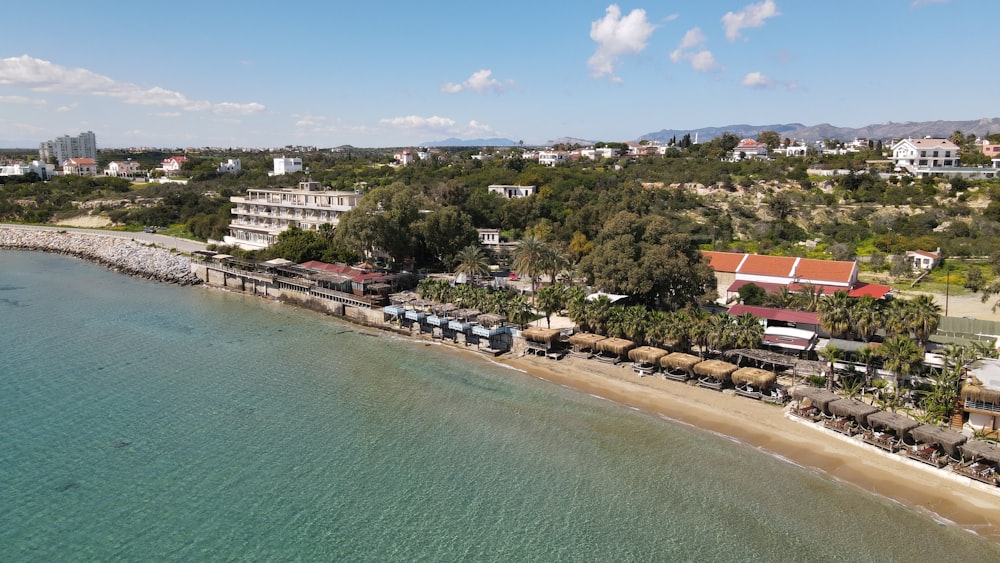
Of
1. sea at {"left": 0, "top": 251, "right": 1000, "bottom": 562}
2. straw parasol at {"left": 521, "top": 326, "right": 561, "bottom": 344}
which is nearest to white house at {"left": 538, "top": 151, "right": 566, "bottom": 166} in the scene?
straw parasol at {"left": 521, "top": 326, "right": 561, "bottom": 344}

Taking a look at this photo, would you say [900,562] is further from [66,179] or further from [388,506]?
[66,179]

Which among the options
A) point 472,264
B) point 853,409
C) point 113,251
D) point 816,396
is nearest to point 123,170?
point 113,251

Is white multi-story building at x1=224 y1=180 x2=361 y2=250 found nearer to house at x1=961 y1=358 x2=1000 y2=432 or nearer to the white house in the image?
house at x1=961 y1=358 x2=1000 y2=432

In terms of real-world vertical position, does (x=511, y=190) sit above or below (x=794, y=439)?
above

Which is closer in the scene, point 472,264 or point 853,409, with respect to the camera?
point 853,409

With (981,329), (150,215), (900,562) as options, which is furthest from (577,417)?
(150,215)

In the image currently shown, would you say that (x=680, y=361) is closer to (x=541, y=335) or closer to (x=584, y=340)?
(x=584, y=340)

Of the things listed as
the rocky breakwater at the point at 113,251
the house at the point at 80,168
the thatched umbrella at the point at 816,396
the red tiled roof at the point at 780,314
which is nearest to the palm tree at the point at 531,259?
the red tiled roof at the point at 780,314
